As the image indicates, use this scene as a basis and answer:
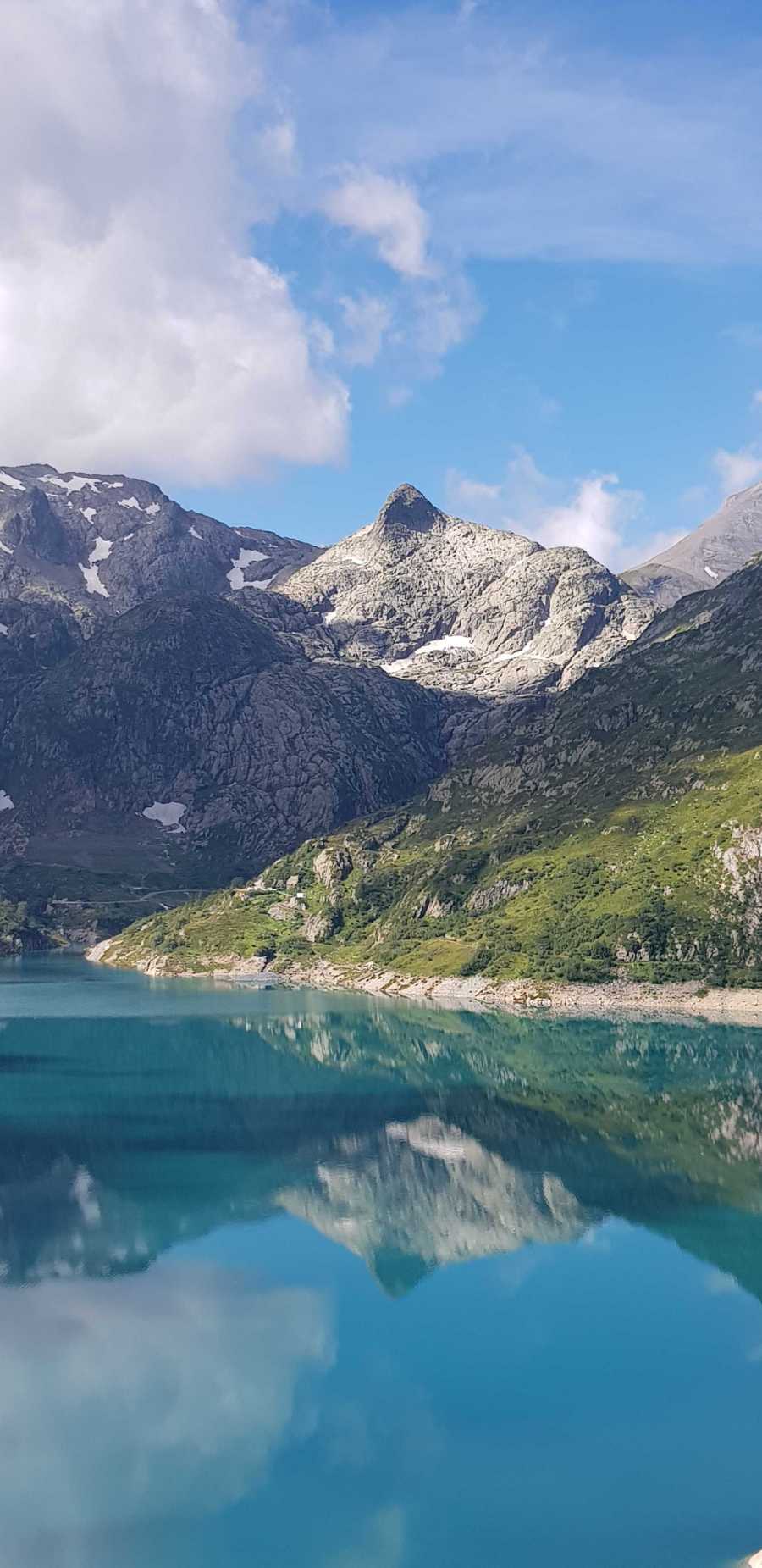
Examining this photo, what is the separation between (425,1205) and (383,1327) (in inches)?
826

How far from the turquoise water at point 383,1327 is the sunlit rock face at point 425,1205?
0.26m

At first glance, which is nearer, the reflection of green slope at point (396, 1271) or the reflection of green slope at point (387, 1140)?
the reflection of green slope at point (396, 1271)

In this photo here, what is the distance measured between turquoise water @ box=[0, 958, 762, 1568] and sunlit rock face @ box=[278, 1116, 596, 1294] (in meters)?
0.26

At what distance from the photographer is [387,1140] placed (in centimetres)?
9450

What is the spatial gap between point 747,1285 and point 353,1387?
870 inches

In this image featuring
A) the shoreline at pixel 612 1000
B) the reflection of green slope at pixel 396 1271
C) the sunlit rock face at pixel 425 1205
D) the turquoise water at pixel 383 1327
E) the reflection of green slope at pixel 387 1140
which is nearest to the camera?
the turquoise water at pixel 383 1327

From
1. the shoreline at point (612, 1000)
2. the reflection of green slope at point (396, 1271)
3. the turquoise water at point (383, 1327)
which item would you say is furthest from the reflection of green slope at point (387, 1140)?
the shoreline at point (612, 1000)

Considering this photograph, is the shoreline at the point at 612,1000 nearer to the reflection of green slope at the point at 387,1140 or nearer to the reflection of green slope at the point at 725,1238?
the reflection of green slope at the point at 387,1140

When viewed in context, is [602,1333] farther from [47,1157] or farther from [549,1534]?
[47,1157]

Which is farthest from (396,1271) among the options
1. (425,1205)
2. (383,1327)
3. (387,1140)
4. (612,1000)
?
(612,1000)

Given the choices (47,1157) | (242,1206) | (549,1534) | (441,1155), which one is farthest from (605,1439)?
(47,1157)

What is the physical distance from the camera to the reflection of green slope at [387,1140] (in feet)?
231

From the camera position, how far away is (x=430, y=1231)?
71188mm

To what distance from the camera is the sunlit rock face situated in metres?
67.9
